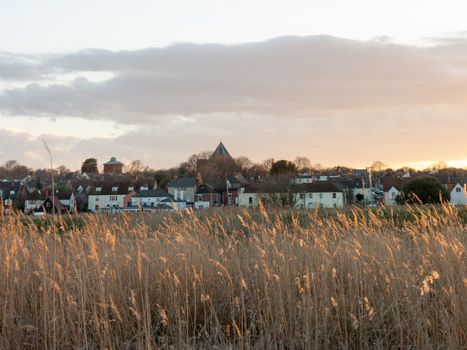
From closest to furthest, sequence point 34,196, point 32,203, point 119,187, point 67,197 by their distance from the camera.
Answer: point 32,203 → point 34,196 → point 67,197 → point 119,187

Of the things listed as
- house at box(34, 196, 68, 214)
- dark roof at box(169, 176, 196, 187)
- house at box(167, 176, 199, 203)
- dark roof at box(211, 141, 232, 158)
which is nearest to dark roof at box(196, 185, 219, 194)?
house at box(167, 176, 199, 203)

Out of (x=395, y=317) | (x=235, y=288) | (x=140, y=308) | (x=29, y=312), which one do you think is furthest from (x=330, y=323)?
(x=29, y=312)

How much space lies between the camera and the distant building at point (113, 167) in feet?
427

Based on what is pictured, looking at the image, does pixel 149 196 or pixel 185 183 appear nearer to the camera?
pixel 149 196

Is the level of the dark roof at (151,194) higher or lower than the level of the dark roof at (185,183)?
lower

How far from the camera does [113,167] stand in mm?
130750

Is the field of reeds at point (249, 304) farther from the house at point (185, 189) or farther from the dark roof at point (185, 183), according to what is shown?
the dark roof at point (185, 183)

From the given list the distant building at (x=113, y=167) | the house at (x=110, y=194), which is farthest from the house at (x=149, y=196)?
the distant building at (x=113, y=167)

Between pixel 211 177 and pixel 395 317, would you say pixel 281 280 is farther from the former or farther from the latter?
pixel 211 177

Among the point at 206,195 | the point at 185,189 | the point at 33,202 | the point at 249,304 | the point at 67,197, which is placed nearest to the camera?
the point at 249,304

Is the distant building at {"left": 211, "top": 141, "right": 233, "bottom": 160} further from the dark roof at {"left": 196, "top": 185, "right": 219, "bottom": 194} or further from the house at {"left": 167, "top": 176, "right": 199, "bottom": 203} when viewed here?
the dark roof at {"left": 196, "top": 185, "right": 219, "bottom": 194}

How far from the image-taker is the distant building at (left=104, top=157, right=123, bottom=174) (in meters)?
130

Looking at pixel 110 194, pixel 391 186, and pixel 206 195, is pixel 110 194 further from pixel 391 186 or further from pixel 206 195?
pixel 391 186

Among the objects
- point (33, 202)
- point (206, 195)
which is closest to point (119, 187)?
point (206, 195)
